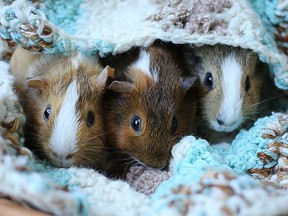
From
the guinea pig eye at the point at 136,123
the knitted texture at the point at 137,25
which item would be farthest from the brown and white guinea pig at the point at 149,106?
the knitted texture at the point at 137,25

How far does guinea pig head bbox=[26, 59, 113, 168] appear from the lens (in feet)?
4.23

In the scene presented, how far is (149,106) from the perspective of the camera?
1388mm

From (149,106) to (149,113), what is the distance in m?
0.02

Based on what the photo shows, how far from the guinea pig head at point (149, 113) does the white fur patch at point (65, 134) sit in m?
0.16

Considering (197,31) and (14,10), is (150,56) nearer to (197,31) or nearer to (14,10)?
(197,31)

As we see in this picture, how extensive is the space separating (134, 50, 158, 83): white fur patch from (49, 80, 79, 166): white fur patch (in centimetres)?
26

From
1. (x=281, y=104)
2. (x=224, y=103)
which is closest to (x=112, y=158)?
(x=224, y=103)

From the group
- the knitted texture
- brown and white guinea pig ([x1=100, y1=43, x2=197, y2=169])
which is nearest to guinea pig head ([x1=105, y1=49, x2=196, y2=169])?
brown and white guinea pig ([x1=100, y1=43, x2=197, y2=169])

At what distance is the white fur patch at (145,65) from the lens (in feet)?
4.75

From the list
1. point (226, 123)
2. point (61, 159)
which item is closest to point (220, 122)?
point (226, 123)

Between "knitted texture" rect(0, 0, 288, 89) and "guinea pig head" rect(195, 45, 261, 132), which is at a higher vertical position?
"knitted texture" rect(0, 0, 288, 89)

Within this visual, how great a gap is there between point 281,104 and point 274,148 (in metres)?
0.39

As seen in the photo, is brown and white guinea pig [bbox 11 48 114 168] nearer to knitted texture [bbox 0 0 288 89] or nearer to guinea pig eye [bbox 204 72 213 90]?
knitted texture [bbox 0 0 288 89]

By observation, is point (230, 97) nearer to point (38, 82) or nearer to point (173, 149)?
point (173, 149)
